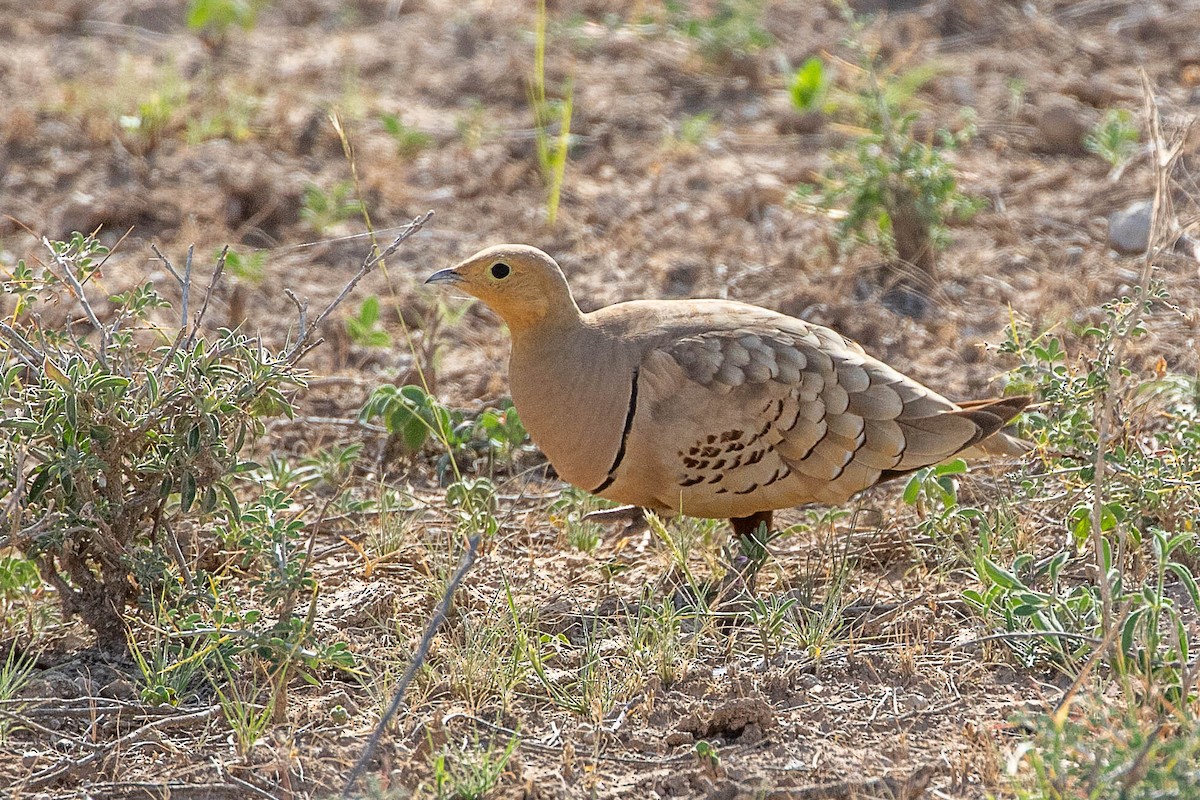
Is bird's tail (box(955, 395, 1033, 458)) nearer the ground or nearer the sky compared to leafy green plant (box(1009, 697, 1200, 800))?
nearer the sky

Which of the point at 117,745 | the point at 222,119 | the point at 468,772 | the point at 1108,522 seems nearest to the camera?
the point at 468,772

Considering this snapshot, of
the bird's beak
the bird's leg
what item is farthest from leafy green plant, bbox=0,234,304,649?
the bird's leg

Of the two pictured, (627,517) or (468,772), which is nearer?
(468,772)

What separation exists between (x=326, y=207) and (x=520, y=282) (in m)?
2.33

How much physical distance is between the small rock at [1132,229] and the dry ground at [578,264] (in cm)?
7

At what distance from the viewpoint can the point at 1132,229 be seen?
5410 mm

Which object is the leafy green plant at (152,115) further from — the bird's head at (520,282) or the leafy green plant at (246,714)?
the leafy green plant at (246,714)

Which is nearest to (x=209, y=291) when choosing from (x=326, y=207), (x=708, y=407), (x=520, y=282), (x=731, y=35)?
(x=520, y=282)

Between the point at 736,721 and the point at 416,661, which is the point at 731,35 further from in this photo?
→ the point at 416,661

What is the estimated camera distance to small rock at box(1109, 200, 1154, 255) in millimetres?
5371

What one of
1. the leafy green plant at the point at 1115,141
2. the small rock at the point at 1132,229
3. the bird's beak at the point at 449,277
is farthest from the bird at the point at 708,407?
the leafy green plant at the point at 1115,141

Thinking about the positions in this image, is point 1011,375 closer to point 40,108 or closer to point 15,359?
point 15,359

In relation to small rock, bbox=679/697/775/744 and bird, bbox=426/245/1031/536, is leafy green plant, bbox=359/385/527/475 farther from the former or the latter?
small rock, bbox=679/697/775/744

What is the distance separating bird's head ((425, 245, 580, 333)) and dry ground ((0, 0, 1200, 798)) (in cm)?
71
